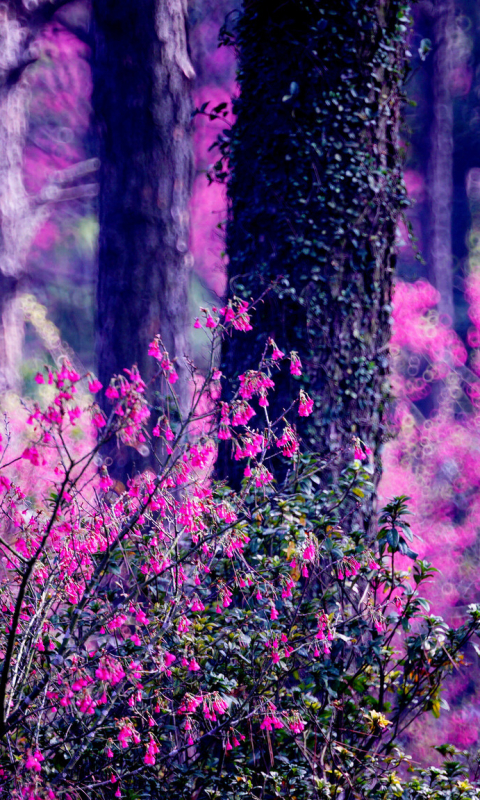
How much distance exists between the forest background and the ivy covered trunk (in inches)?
187

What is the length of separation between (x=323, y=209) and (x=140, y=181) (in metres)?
3.09

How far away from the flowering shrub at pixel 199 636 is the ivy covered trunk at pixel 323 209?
3.12ft

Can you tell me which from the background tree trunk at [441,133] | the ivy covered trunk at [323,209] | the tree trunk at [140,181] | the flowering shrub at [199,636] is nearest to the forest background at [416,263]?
the background tree trunk at [441,133]

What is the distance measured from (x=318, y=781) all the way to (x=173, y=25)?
612cm

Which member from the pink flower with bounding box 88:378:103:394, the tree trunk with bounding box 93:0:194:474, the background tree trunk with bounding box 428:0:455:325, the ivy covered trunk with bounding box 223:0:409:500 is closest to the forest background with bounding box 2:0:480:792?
the background tree trunk with bounding box 428:0:455:325

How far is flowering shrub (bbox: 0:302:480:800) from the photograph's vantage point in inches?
83.4

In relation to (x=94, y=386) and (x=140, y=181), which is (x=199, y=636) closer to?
(x=94, y=386)

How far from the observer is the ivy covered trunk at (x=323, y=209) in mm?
3707

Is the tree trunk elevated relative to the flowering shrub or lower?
elevated

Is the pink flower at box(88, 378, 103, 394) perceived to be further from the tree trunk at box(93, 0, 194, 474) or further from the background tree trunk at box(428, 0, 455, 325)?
the background tree trunk at box(428, 0, 455, 325)

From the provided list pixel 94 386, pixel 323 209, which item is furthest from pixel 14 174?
pixel 94 386

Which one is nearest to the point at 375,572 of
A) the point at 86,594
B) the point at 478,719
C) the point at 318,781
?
the point at 318,781

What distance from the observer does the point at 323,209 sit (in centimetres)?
375

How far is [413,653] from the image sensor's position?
2.64 meters
